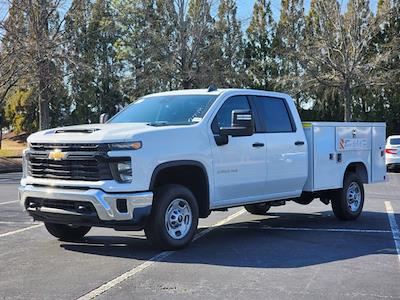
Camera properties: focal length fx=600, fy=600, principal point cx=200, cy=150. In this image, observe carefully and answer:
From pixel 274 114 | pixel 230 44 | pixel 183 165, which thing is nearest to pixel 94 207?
pixel 183 165

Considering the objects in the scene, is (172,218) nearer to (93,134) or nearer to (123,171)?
(123,171)

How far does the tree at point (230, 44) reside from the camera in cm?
4219

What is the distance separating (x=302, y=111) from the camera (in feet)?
154

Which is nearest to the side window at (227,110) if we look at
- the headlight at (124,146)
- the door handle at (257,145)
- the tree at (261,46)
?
the door handle at (257,145)

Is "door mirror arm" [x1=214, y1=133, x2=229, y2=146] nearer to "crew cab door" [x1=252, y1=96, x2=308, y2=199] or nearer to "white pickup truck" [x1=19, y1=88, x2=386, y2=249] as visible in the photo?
"white pickup truck" [x1=19, y1=88, x2=386, y2=249]

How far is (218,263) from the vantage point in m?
6.89

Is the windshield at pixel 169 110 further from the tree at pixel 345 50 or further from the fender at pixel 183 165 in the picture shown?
the tree at pixel 345 50

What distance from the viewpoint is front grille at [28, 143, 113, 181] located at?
700 cm

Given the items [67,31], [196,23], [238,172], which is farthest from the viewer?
[196,23]

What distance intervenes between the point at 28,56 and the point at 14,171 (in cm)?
538

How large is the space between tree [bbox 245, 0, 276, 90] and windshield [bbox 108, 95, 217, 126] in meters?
38.1

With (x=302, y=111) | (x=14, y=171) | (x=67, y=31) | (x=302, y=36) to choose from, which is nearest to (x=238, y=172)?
(x=14, y=171)

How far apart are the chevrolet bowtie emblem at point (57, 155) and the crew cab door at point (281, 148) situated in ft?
9.47

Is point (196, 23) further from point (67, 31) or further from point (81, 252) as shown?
point (81, 252)
